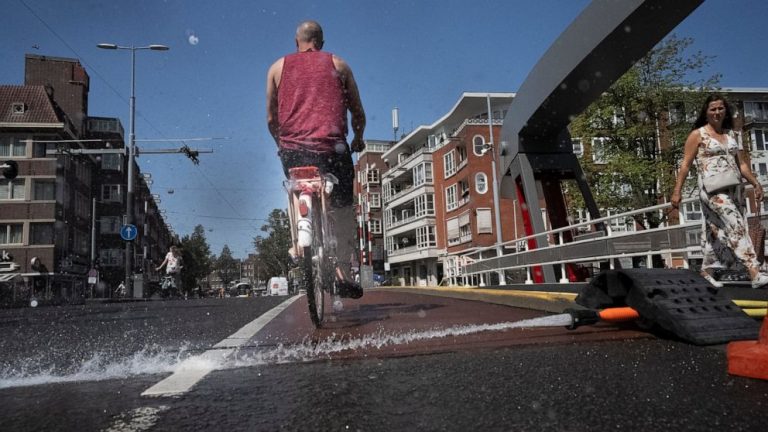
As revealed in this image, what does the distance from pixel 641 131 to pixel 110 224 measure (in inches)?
1946

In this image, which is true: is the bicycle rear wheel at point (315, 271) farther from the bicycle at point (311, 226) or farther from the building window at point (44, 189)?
the building window at point (44, 189)

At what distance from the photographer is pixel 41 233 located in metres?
41.5

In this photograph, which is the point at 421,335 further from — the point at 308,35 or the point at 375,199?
the point at 375,199

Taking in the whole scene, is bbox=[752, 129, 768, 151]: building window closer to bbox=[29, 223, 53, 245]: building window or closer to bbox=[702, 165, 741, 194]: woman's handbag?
bbox=[702, 165, 741, 194]: woman's handbag

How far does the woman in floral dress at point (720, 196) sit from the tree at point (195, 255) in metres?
74.8

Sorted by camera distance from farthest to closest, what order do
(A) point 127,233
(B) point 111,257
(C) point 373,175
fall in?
1. (C) point 373,175
2. (B) point 111,257
3. (A) point 127,233

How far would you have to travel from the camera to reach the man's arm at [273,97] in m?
4.44

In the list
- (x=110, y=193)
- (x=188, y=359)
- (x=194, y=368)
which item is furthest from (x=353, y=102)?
(x=110, y=193)

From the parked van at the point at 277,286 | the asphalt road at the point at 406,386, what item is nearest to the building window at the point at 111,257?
the parked van at the point at 277,286

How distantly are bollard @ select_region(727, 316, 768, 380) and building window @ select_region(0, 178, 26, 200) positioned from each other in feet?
160

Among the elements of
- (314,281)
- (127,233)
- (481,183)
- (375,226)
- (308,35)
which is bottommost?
(314,281)

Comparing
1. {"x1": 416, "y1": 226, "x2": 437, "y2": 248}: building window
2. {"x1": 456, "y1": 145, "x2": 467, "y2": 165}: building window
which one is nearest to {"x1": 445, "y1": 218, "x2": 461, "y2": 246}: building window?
{"x1": 416, "y1": 226, "x2": 437, "y2": 248}: building window

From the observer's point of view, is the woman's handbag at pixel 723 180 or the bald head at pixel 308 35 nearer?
the bald head at pixel 308 35

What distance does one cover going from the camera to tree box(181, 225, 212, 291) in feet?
256
